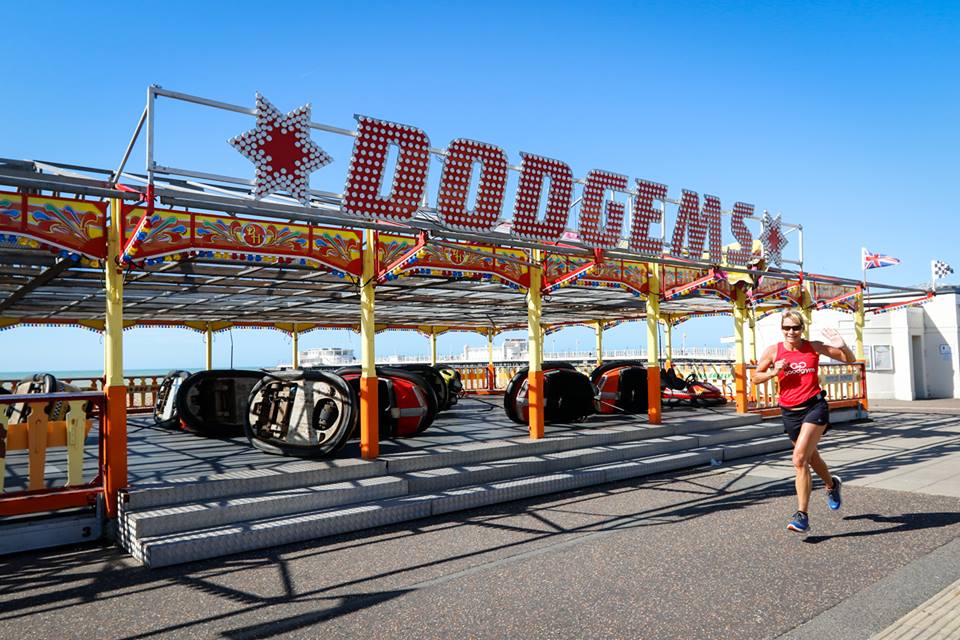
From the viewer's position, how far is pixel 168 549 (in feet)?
18.8

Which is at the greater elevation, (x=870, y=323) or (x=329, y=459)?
(x=870, y=323)

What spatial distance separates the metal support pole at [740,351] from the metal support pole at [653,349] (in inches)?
101

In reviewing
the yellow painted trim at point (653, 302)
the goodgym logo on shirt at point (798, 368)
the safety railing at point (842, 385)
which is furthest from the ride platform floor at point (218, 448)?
the goodgym logo on shirt at point (798, 368)

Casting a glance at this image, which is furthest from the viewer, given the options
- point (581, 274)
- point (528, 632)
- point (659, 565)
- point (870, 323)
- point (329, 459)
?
point (870, 323)

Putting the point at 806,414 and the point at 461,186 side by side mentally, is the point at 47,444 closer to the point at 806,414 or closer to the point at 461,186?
the point at 461,186

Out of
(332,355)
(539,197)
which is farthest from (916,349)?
(332,355)

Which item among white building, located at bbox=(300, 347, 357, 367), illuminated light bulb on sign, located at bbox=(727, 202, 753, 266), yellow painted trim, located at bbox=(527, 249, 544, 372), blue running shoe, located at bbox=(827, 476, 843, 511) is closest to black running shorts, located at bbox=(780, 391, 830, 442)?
blue running shoe, located at bbox=(827, 476, 843, 511)

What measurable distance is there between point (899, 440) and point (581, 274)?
726 cm

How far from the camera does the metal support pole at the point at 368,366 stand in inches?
342

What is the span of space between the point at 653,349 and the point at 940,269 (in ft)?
Answer: 50.4

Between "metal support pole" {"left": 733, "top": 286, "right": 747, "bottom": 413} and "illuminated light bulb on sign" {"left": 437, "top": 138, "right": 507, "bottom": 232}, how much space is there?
8106 mm

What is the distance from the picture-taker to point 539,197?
9.84 m

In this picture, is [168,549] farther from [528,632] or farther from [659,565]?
[659,565]

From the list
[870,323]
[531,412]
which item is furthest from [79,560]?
[870,323]
